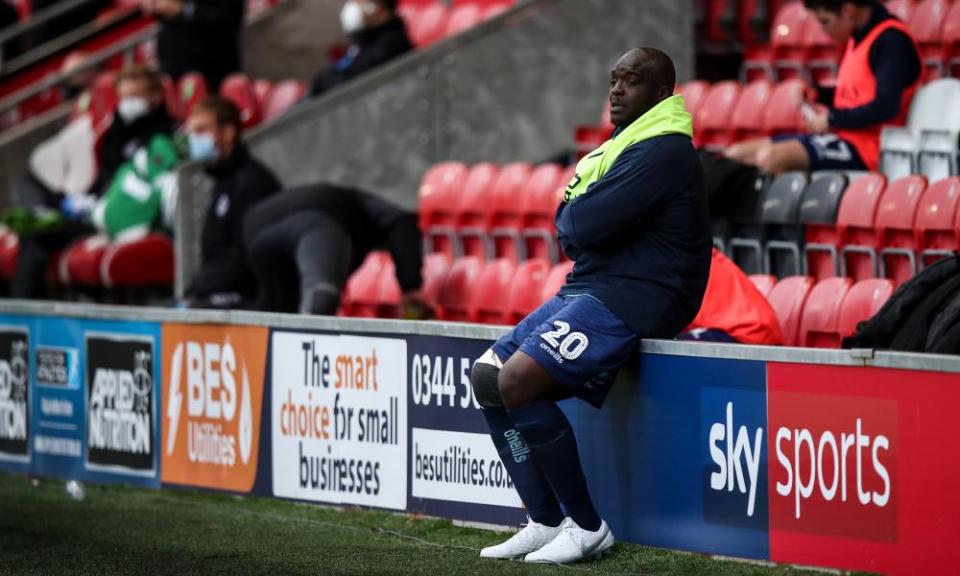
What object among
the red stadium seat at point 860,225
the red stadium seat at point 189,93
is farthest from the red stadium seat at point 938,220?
the red stadium seat at point 189,93

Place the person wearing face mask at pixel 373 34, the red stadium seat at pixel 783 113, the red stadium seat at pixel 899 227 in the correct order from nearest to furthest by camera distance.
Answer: the red stadium seat at pixel 899 227, the red stadium seat at pixel 783 113, the person wearing face mask at pixel 373 34

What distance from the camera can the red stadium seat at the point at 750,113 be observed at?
33.4 ft

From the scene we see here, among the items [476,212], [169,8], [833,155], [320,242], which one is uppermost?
[169,8]

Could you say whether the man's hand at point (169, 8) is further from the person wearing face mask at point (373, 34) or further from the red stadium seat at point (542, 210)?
the red stadium seat at point (542, 210)

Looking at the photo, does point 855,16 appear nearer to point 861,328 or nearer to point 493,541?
point 861,328

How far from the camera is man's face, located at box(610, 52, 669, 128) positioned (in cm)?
616

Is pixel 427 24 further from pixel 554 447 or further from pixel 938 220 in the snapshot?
pixel 554 447

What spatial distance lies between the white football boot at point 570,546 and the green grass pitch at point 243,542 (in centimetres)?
5

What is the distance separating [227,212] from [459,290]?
134 cm

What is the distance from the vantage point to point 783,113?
1009 cm

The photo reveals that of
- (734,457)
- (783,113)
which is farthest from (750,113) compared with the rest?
(734,457)

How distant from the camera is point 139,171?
39.9ft

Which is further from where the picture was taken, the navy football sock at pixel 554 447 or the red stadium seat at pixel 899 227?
the red stadium seat at pixel 899 227

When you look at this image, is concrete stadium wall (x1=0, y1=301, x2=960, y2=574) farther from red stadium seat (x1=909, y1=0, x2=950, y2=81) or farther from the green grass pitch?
red stadium seat (x1=909, y1=0, x2=950, y2=81)
